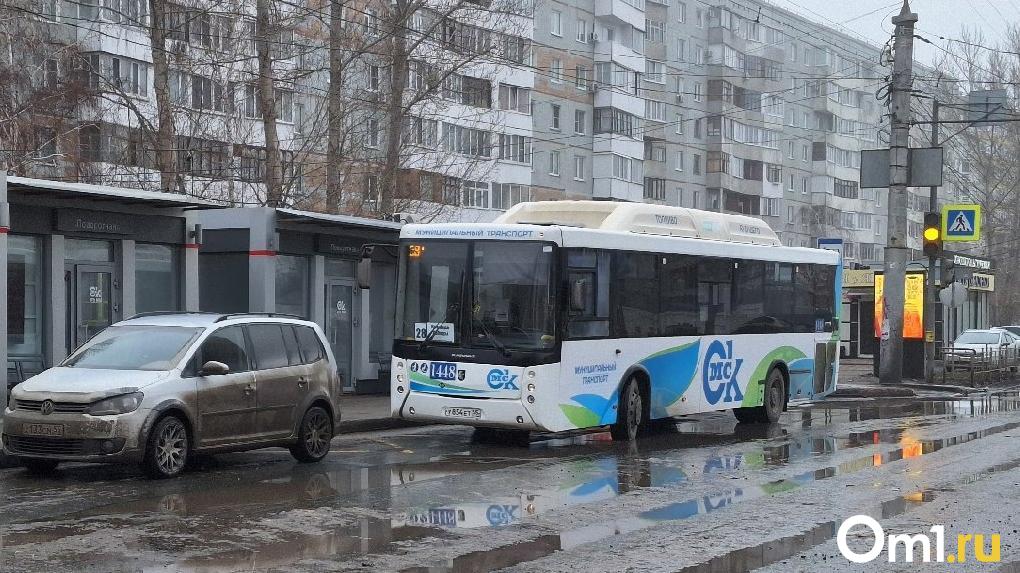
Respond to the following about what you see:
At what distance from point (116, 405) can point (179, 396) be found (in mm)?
676

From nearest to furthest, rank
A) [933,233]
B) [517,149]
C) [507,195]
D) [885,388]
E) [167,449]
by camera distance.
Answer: [167,449]
[885,388]
[933,233]
[507,195]
[517,149]

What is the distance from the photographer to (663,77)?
78562 mm

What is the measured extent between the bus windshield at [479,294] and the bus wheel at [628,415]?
1994mm

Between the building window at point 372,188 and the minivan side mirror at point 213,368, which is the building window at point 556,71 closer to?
the building window at point 372,188

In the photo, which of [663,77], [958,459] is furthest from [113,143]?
[663,77]

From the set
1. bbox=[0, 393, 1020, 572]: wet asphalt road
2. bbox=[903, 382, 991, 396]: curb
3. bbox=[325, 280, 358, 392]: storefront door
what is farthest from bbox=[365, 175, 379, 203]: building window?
bbox=[0, 393, 1020, 572]: wet asphalt road

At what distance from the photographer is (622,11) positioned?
72250 mm

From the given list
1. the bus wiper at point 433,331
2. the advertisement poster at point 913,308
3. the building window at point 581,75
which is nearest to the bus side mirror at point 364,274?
the bus wiper at point 433,331

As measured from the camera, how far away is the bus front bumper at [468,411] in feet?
53.5

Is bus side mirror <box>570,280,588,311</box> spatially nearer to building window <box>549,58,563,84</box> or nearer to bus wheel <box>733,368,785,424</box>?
bus wheel <box>733,368,785,424</box>

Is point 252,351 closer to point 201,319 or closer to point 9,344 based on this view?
point 201,319

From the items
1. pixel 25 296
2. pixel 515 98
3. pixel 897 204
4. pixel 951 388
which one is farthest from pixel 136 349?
pixel 515 98

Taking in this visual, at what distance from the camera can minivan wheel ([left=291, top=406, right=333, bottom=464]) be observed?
14.8 metres

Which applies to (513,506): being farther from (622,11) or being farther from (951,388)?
(622,11)
